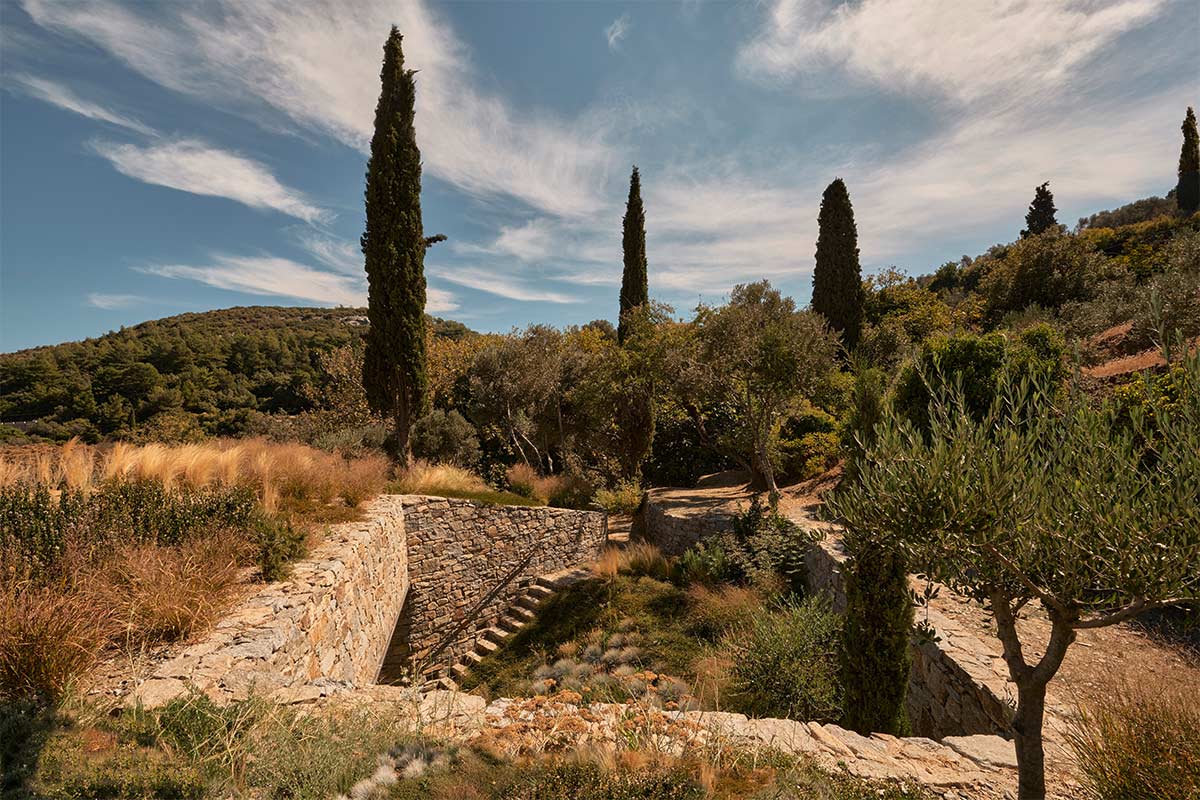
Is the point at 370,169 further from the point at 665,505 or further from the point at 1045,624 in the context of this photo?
the point at 1045,624

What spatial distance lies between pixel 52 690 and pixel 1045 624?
9.95m

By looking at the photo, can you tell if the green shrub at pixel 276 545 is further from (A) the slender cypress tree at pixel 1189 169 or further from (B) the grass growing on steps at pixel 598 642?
(A) the slender cypress tree at pixel 1189 169

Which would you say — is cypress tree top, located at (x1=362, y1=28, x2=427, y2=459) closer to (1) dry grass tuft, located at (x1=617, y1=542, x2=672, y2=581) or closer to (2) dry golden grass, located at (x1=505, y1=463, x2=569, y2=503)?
(2) dry golden grass, located at (x1=505, y1=463, x2=569, y2=503)

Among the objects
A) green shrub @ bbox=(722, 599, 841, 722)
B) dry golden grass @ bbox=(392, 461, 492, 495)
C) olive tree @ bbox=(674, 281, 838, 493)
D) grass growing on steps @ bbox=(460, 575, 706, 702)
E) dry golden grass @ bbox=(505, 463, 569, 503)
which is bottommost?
grass growing on steps @ bbox=(460, 575, 706, 702)

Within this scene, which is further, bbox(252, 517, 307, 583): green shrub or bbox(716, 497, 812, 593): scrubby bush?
bbox(716, 497, 812, 593): scrubby bush

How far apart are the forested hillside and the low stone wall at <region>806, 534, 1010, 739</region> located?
1661 cm

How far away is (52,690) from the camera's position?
3.16m

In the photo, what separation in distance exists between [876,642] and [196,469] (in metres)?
9.04

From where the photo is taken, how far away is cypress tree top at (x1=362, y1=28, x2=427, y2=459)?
12.2m

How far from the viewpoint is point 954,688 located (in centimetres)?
498

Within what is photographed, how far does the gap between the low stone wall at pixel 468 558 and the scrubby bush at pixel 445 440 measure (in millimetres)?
5665

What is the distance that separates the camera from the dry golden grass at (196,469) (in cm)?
595

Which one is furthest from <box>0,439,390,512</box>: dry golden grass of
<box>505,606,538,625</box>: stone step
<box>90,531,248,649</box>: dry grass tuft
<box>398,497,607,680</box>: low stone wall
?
<box>505,606,538,625</box>: stone step

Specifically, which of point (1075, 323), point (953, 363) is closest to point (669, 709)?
point (953, 363)
